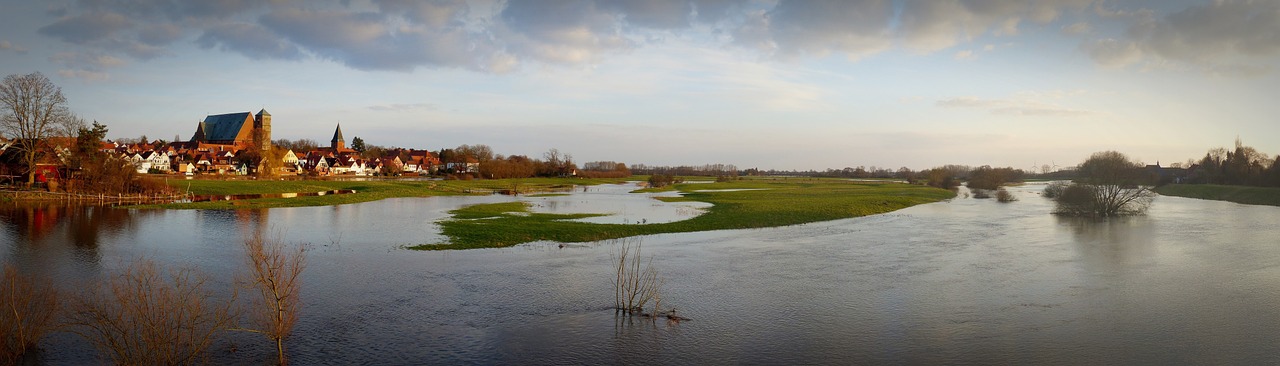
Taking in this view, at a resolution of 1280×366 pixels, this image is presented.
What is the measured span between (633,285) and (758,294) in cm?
344

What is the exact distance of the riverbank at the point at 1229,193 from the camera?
60.1 m

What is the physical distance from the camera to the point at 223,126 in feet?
441

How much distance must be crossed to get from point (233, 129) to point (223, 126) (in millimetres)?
4283

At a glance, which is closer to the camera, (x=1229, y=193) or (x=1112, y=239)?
(x=1112, y=239)

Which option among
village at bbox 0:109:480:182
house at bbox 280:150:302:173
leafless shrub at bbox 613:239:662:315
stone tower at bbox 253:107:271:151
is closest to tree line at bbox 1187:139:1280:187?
leafless shrub at bbox 613:239:662:315

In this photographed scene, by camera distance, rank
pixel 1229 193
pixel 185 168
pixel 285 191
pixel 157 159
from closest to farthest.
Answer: pixel 285 191
pixel 1229 193
pixel 185 168
pixel 157 159

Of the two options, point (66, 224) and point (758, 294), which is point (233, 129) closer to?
point (66, 224)

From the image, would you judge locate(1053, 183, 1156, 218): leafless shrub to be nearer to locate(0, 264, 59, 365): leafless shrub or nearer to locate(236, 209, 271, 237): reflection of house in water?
locate(236, 209, 271, 237): reflection of house in water

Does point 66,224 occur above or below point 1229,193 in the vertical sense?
below

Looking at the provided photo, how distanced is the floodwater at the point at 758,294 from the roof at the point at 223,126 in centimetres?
11317

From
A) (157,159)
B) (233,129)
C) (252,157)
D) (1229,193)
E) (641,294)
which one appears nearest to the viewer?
(641,294)

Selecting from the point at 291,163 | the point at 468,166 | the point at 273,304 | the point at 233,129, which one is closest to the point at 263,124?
the point at 233,129

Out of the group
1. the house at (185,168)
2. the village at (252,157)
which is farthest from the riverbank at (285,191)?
the house at (185,168)

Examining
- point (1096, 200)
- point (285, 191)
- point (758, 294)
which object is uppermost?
point (1096, 200)
